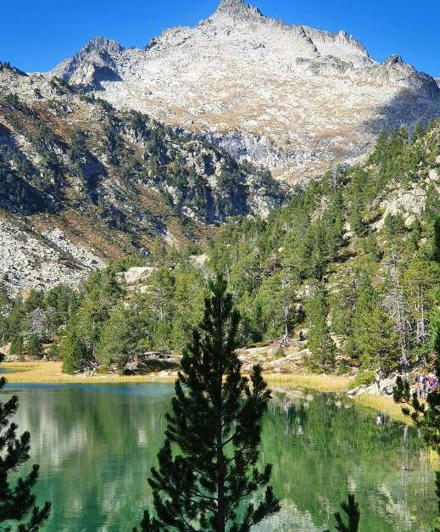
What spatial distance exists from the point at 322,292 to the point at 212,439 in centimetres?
12510

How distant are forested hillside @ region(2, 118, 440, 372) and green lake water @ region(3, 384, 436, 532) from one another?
876 inches

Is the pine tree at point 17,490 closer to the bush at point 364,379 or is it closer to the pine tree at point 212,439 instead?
the pine tree at point 212,439

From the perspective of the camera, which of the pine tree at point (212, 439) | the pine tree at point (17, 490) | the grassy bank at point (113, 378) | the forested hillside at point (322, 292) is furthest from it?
the grassy bank at point (113, 378)

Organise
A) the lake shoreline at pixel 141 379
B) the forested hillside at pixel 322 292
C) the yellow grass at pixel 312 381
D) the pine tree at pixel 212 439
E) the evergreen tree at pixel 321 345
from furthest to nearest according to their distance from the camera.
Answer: the evergreen tree at pixel 321 345 < the yellow grass at pixel 312 381 < the lake shoreline at pixel 141 379 < the forested hillside at pixel 322 292 < the pine tree at pixel 212 439

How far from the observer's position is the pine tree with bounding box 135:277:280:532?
2131 cm

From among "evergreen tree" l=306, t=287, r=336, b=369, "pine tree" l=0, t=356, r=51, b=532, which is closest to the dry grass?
"evergreen tree" l=306, t=287, r=336, b=369

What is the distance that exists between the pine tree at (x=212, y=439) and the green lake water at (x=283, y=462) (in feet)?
47.2

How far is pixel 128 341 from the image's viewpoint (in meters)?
127

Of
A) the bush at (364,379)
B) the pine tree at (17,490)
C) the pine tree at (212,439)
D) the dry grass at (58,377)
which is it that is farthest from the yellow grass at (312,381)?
the pine tree at (17,490)

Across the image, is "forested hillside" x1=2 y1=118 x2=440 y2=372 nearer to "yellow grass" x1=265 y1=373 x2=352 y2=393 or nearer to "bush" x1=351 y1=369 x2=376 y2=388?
"bush" x1=351 y1=369 x2=376 y2=388

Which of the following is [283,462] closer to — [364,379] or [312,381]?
[364,379]

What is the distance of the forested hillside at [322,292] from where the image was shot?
97000 millimetres


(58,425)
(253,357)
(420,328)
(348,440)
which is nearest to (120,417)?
(58,425)

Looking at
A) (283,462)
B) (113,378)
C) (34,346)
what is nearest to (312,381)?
(113,378)
